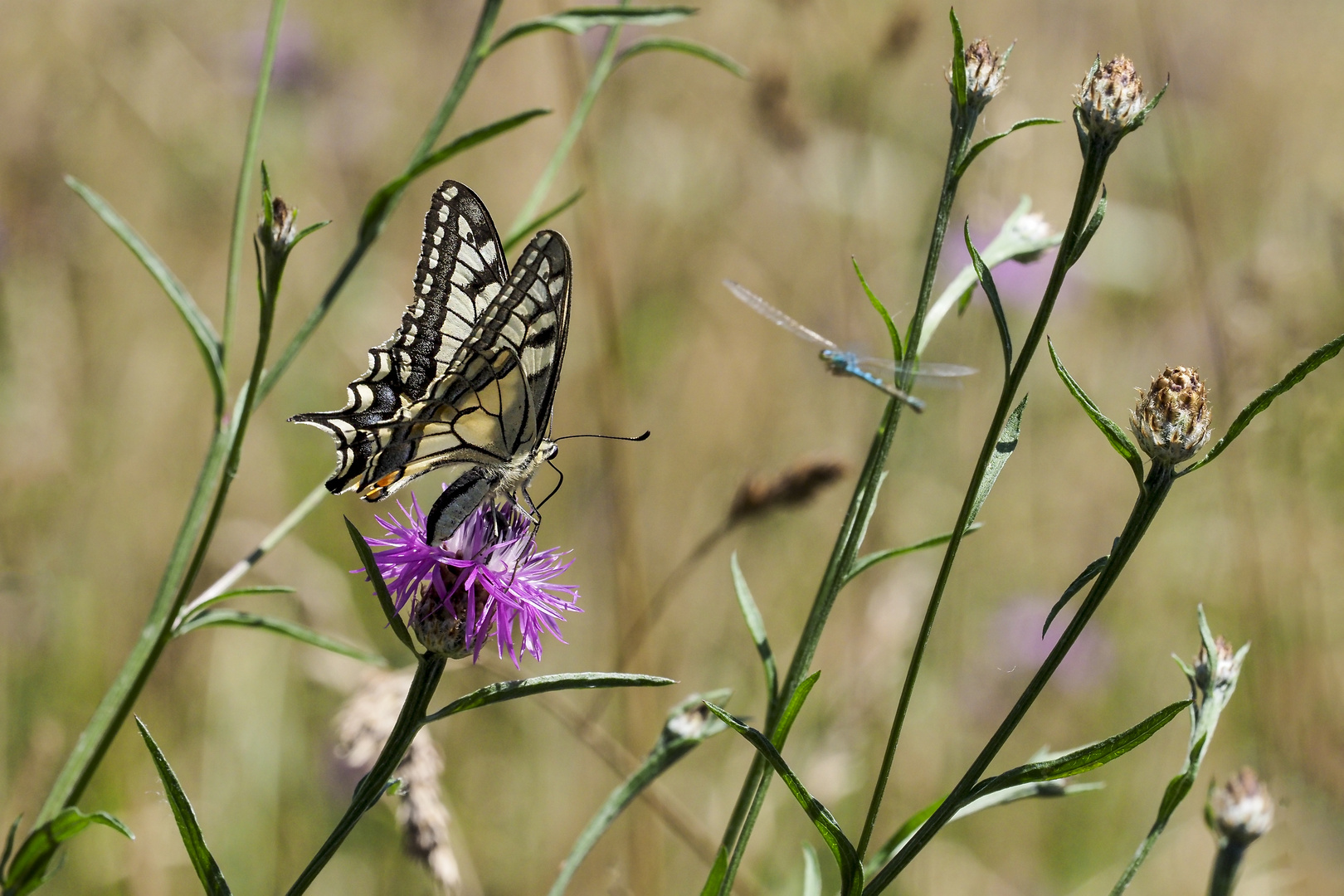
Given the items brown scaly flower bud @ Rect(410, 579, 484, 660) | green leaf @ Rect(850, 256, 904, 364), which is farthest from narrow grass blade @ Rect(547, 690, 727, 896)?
green leaf @ Rect(850, 256, 904, 364)

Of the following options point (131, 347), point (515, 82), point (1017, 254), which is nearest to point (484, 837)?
point (131, 347)

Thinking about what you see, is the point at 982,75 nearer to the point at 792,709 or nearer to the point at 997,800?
the point at 792,709

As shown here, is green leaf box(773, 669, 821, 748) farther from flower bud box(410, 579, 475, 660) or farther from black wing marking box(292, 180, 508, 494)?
black wing marking box(292, 180, 508, 494)

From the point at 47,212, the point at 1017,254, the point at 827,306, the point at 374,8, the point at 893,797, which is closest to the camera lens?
the point at 1017,254

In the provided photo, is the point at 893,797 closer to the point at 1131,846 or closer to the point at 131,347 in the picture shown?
the point at 1131,846

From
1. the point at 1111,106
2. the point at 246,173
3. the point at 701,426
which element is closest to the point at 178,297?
the point at 246,173

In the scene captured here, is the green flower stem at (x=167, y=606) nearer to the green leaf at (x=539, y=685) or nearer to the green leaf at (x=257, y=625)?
the green leaf at (x=257, y=625)
